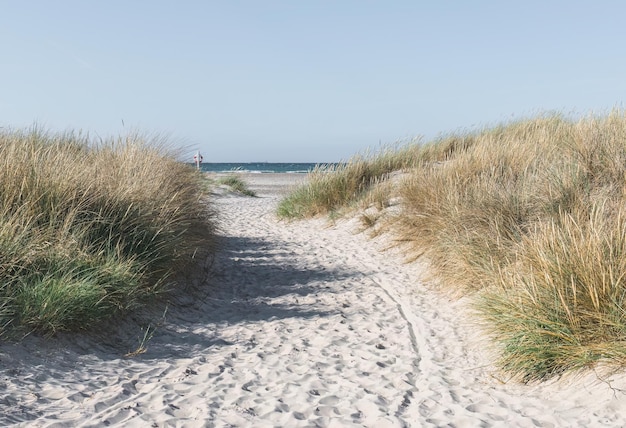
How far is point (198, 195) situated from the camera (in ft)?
28.9

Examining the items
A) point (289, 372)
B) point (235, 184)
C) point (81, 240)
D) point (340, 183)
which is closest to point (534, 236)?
point (289, 372)

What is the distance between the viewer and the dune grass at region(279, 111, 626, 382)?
406 cm

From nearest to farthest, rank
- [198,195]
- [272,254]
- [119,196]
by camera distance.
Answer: [119,196], [198,195], [272,254]

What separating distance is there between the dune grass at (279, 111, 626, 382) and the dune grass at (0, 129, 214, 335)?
3116 mm

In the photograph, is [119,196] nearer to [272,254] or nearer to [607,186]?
[272,254]

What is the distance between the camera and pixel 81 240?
542 centimetres

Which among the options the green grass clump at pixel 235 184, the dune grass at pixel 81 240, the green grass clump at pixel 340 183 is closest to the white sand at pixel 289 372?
the dune grass at pixel 81 240

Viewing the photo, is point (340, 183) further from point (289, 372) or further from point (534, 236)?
point (289, 372)

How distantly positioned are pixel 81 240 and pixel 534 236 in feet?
13.3

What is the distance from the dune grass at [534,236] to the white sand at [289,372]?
30 cm

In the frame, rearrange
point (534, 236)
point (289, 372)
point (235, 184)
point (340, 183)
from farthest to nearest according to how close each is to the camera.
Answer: point (235, 184) → point (340, 183) → point (534, 236) → point (289, 372)

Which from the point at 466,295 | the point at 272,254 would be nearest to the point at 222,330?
the point at 466,295

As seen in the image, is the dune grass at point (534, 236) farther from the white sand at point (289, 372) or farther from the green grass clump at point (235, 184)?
the green grass clump at point (235, 184)

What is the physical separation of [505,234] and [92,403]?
4691mm
